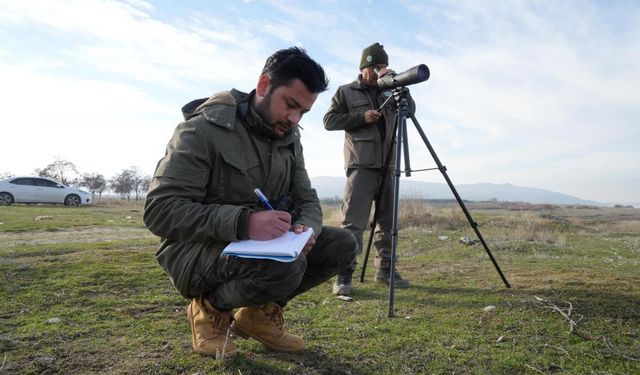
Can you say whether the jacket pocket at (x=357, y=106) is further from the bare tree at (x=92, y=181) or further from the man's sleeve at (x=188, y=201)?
the bare tree at (x=92, y=181)

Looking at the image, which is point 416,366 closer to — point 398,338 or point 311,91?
point 398,338

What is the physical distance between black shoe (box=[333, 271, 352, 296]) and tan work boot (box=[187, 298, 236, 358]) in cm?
144

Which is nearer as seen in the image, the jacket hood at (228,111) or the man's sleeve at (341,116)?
the jacket hood at (228,111)

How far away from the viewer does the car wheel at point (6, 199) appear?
1723cm

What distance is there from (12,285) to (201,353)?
89.4 inches

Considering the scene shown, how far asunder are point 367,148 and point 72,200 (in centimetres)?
1886

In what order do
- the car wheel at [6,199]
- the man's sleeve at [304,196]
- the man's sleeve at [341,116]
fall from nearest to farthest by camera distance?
the man's sleeve at [304,196] → the man's sleeve at [341,116] → the car wheel at [6,199]

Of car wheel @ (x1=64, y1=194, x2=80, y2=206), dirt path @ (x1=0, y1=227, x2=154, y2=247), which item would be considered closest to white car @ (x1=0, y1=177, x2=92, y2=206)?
car wheel @ (x1=64, y1=194, x2=80, y2=206)

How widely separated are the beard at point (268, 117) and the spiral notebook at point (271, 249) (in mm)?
617

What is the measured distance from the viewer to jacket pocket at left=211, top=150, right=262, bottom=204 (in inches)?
88.1

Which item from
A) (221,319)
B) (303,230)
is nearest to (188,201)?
Result: (303,230)

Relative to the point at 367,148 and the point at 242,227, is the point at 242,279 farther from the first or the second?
the point at 367,148

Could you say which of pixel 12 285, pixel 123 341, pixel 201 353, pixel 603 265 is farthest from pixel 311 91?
pixel 603 265

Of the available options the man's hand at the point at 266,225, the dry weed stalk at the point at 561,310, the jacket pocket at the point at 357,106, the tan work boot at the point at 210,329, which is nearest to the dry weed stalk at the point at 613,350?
the dry weed stalk at the point at 561,310
